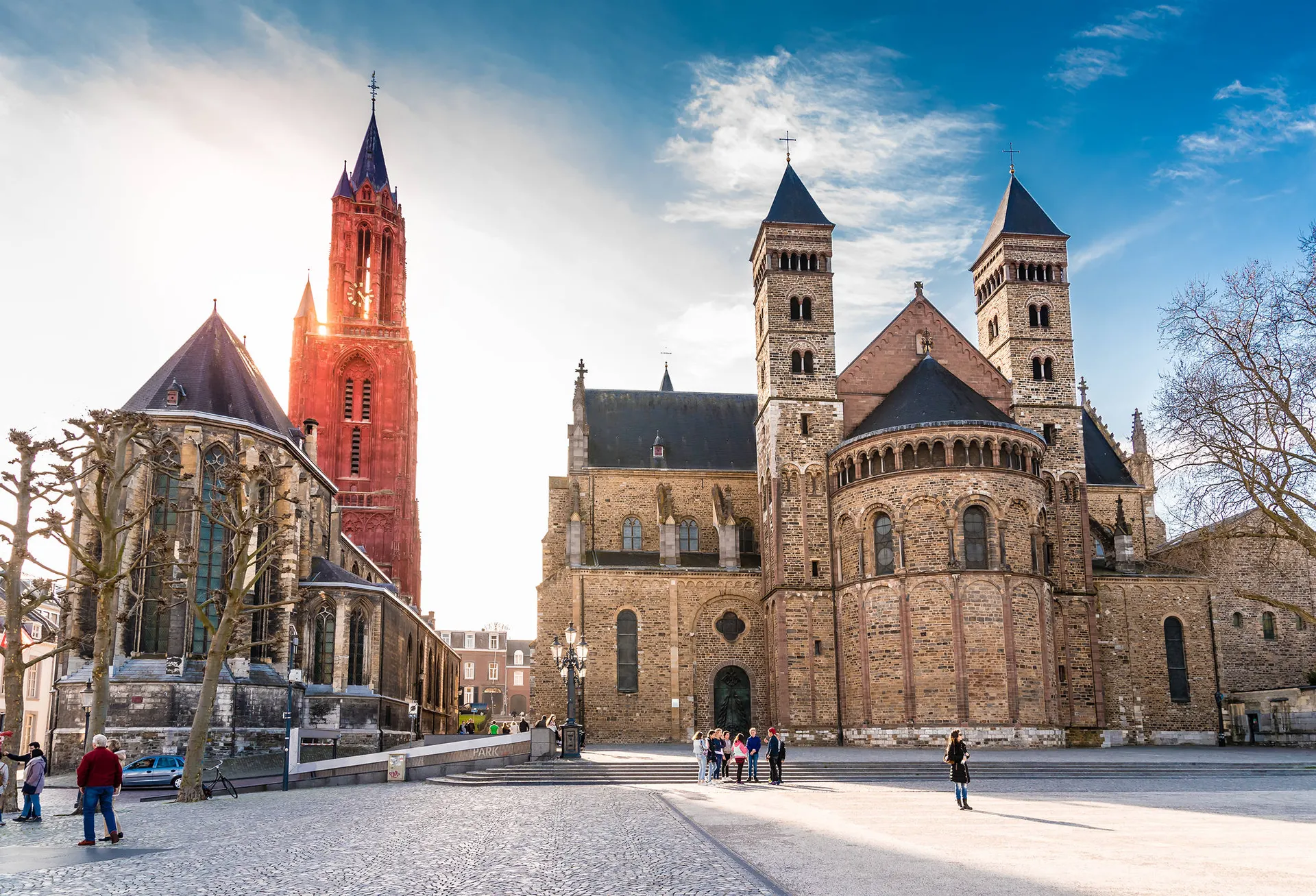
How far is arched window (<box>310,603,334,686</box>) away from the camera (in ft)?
139

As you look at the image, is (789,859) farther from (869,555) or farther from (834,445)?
(834,445)

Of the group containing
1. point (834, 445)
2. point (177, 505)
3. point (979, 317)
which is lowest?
point (177, 505)

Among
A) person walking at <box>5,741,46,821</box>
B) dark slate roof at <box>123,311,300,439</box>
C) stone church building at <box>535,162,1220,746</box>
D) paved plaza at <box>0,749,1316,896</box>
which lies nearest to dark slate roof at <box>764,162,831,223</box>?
stone church building at <box>535,162,1220,746</box>

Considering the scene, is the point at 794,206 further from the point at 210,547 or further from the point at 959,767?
the point at 959,767

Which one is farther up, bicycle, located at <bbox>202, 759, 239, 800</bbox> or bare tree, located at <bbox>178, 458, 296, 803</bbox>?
bare tree, located at <bbox>178, 458, 296, 803</bbox>

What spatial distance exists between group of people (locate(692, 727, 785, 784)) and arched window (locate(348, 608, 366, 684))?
60.1ft

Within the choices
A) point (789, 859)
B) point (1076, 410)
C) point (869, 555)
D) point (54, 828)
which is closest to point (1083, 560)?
point (1076, 410)

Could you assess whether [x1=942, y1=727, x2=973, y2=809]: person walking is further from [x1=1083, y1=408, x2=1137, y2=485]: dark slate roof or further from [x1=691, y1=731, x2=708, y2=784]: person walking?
[x1=1083, y1=408, x2=1137, y2=485]: dark slate roof

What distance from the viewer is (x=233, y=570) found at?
93.6 feet

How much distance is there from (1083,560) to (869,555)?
32.1 feet

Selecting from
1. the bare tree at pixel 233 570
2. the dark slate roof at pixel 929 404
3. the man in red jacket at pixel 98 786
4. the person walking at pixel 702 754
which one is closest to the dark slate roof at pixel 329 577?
the bare tree at pixel 233 570

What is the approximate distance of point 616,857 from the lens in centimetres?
1395

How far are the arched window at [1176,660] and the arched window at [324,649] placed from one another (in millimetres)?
34480

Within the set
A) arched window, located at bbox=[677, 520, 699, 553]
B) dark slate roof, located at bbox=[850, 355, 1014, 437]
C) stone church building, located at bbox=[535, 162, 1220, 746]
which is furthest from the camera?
arched window, located at bbox=[677, 520, 699, 553]
